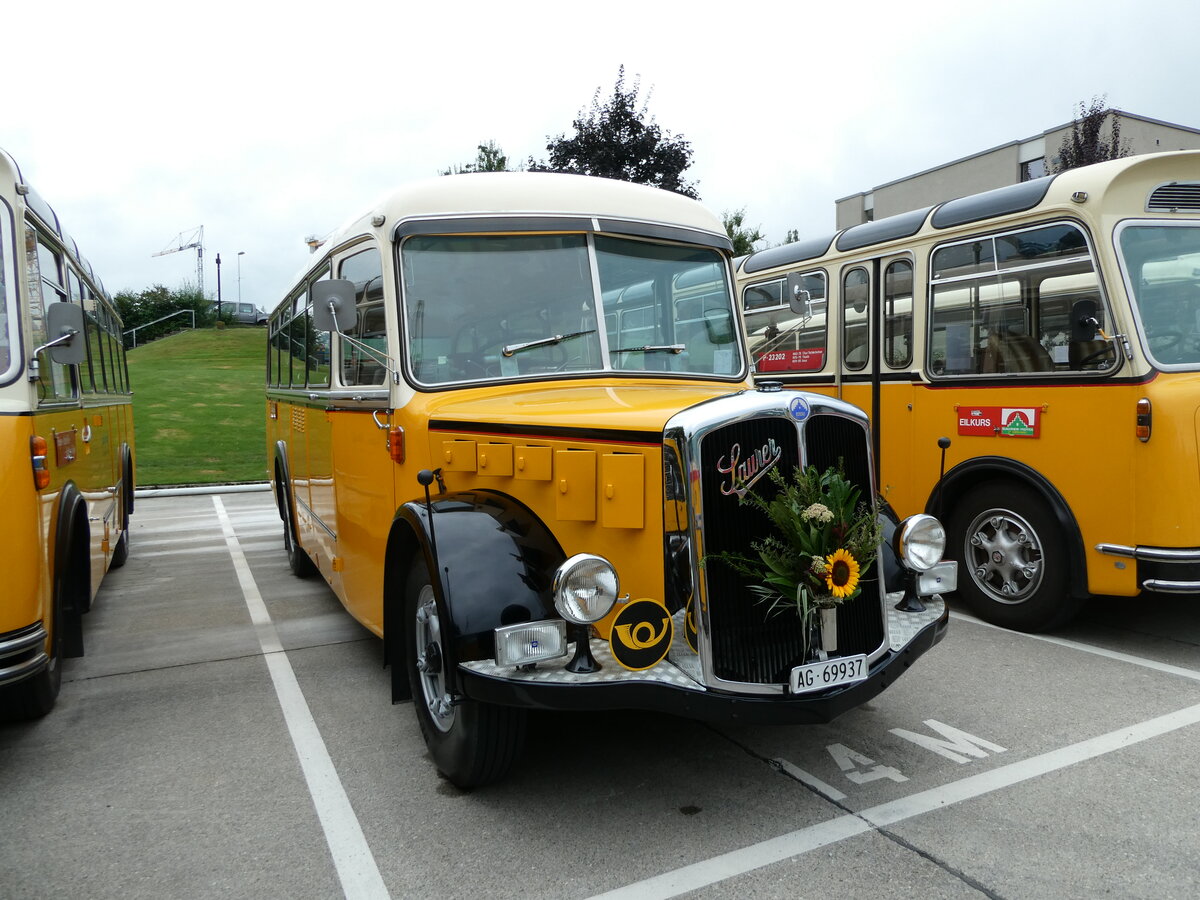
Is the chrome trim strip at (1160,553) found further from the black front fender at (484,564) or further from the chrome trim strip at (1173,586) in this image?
the black front fender at (484,564)

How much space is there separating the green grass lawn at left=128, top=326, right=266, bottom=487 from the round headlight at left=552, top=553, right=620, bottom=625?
13.0 metres

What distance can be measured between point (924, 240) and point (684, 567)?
4439 millimetres

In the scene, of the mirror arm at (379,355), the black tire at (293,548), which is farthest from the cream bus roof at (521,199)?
the black tire at (293,548)

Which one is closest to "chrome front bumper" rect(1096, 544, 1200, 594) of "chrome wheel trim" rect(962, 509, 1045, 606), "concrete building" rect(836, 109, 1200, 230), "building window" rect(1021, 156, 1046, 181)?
"chrome wheel trim" rect(962, 509, 1045, 606)

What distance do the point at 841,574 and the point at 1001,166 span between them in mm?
27562

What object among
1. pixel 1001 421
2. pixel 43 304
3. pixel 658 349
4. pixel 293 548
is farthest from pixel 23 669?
pixel 1001 421

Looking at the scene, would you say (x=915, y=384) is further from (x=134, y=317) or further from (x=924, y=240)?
(x=134, y=317)

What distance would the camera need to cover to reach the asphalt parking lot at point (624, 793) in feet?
9.43

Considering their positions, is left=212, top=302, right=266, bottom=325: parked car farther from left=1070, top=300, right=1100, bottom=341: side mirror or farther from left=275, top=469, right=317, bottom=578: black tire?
left=1070, top=300, right=1100, bottom=341: side mirror

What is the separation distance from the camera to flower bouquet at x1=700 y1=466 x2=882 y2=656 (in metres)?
3.00

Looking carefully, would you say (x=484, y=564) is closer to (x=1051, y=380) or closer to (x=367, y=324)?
(x=367, y=324)

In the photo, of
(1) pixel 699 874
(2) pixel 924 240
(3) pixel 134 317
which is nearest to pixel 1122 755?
(1) pixel 699 874

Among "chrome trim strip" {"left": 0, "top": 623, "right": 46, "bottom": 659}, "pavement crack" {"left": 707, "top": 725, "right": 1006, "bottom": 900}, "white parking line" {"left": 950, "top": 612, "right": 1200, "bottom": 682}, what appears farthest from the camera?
"white parking line" {"left": 950, "top": 612, "right": 1200, "bottom": 682}

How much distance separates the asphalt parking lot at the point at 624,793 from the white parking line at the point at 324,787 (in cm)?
1
